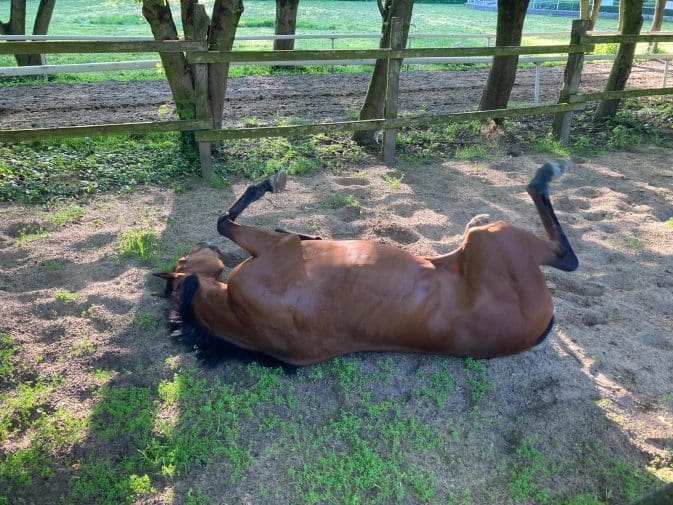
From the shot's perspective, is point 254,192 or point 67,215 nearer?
point 254,192

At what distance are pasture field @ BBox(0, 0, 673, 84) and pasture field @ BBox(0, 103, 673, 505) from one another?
7305 mm

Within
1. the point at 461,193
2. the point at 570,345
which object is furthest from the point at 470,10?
the point at 570,345

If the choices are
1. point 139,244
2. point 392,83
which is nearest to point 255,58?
point 392,83

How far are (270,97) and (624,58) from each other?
17.7ft

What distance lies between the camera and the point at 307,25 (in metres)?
23.9

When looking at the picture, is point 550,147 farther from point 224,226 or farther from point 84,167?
point 84,167

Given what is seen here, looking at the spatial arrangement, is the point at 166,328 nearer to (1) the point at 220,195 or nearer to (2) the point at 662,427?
(1) the point at 220,195

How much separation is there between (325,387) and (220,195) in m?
2.98

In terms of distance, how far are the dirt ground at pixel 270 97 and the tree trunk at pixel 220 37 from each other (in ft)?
2.93

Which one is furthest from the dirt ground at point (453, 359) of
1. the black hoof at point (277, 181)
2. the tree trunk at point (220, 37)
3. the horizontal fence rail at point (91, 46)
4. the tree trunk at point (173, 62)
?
the horizontal fence rail at point (91, 46)

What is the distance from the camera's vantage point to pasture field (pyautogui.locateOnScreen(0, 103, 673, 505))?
2545mm

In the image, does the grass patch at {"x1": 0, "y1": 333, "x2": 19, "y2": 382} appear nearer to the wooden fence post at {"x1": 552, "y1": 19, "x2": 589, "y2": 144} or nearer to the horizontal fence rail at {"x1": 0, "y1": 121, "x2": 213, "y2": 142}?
the horizontal fence rail at {"x1": 0, "y1": 121, "x2": 213, "y2": 142}

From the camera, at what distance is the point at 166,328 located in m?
3.44

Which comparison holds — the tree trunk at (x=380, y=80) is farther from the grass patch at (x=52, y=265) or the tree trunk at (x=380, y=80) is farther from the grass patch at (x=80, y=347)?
the grass patch at (x=80, y=347)
